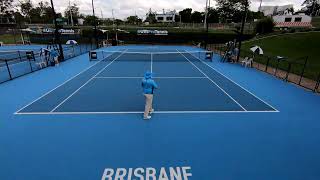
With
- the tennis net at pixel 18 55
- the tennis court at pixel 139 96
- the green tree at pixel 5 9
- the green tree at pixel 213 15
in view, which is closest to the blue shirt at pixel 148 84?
the tennis court at pixel 139 96

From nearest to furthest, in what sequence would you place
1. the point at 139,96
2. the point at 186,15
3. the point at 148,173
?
the point at 148,173 → the point at 139,96 → the point at 186,15

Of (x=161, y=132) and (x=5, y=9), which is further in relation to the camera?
(x=5, y=9)

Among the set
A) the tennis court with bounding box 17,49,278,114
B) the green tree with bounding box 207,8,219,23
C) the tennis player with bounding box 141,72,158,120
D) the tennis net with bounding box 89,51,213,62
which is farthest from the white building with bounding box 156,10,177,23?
the tennis player with bounding box 141,72,158,120

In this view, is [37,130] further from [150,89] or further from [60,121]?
[150,89]

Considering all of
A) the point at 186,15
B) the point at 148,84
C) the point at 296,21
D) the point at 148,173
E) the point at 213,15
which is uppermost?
the point at 186,15

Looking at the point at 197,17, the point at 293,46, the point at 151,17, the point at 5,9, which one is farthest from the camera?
the point at 151,17

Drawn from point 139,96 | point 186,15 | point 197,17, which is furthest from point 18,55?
point 186,15

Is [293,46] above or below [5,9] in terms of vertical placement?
below

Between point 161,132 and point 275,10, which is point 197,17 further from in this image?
point 161,132

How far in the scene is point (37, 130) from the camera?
8789mm

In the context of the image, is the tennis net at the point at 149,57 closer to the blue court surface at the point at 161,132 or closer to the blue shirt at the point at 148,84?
the blue court surface at the point at 161,132

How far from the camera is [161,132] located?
28.3 feet

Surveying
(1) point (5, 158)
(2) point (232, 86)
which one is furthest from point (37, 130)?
(2) point (232, 86)

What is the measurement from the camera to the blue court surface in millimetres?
6465
